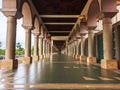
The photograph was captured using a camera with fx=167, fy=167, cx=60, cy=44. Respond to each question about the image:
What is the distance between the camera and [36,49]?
2406 cm

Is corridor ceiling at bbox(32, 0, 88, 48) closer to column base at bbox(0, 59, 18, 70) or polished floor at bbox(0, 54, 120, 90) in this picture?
column base at bbox(0, 59, 18, 70)

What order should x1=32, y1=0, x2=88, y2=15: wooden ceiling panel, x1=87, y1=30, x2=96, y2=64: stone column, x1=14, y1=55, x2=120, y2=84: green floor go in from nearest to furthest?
x1=14, y1=55, x2=120, y2=84: green floor < x1=32, y1=0, x2=88, y2=15: wooden ceiling panel < x1=87, y1=30, x2=96, y2=64: stone column

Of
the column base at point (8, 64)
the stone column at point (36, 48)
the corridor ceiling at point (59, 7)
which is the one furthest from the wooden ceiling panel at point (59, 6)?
the column base at point (8, 64)

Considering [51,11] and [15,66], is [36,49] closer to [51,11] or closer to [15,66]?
[51,11]

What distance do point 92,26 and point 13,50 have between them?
9.86 metres

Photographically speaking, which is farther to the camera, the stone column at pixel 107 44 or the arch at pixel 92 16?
the arch at pixel 92 16

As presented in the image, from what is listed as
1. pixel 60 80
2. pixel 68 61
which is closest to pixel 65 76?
pixel 60 80

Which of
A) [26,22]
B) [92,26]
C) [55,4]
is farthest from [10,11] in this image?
[92,26]

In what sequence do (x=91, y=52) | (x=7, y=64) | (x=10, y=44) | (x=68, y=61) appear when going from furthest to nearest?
(x=68, y=61), (x=91, y=52), (x=10, y=44), (x=7, y=64)

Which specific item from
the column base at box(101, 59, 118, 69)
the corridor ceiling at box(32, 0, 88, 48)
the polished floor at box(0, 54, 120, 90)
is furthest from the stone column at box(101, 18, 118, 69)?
the corridor ceiling at box(32, 0, 88, 48)

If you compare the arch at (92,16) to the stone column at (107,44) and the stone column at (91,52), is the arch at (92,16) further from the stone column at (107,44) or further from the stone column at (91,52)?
the stone column at (107,44)

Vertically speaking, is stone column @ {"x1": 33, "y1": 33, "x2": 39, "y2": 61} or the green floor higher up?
stone column @ {"x1": 33, "y1": 33, "x2": 39, "y2": 61}

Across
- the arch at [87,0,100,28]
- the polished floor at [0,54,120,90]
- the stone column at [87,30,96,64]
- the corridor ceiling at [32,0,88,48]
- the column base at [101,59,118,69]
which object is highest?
the corridor ceiling at [32,0,88,48]

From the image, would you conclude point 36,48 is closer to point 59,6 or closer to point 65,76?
point 59,6
